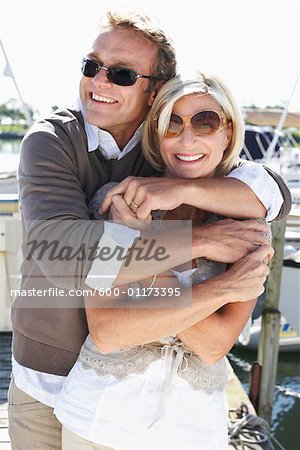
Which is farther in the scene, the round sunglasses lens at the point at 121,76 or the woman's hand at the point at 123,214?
the round sunglasses lens at the point at 121,76

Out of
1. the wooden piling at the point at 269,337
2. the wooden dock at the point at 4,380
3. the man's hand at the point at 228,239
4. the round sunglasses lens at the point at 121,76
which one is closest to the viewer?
the man's hand at the point at 228,239

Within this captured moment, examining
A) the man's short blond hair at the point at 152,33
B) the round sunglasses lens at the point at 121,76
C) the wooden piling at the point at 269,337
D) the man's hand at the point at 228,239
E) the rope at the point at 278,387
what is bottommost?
the rope at the point at 278,387

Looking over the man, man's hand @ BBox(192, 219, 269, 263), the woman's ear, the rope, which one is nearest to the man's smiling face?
the man

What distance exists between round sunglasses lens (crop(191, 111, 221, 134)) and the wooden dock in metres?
2.23

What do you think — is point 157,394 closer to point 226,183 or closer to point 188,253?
point 188,253

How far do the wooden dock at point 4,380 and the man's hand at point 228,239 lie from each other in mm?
2116

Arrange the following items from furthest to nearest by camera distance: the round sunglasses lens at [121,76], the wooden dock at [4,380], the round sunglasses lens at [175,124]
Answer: the wooden dock at [4,380] < the round sunglasses lens at [121,76] < the round sunglasses lens at [175,124]

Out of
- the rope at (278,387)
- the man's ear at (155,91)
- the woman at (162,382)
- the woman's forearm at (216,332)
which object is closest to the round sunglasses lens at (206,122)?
the woman at (162,382)

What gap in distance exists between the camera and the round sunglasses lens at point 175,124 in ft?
5.68

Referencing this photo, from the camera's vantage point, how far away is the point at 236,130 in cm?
179

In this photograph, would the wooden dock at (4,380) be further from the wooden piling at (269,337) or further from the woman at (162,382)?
the wooden piling at (269,337)

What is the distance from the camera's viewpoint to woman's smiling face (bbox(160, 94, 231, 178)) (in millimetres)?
1714

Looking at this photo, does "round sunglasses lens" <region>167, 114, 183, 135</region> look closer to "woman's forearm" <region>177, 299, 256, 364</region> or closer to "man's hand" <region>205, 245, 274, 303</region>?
"man's hand" <region>205, 245, 274, 303</region>

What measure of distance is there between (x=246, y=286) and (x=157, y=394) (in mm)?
351
